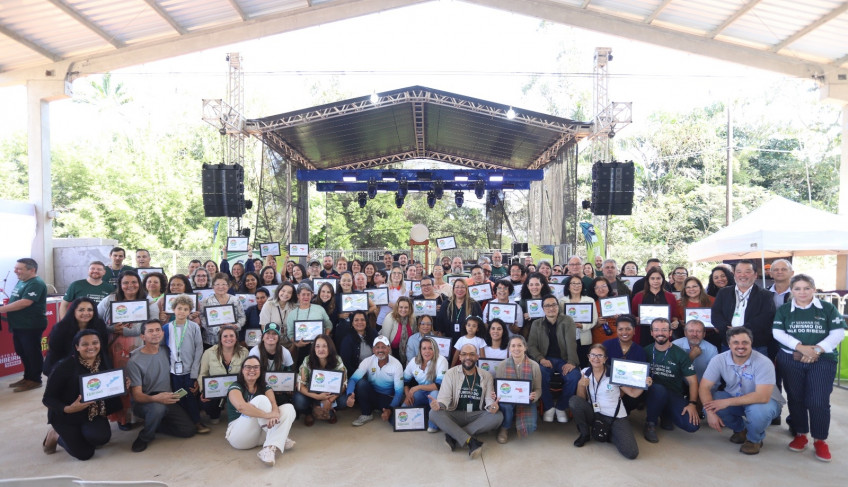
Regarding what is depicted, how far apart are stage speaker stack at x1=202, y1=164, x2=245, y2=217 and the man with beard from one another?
7237 millimetres

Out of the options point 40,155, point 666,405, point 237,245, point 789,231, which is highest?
point 40,155

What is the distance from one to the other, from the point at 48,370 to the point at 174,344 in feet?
3.17

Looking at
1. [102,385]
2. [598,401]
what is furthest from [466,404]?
[102,385]

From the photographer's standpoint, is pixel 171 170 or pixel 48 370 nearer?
pixel 48 370

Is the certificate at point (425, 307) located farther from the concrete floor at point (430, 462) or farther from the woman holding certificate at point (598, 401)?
the woman holding certificate at point (598, 401)

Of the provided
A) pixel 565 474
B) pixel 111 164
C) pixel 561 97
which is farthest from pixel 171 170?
pixel 565 474

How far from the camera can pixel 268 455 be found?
13.5 ft

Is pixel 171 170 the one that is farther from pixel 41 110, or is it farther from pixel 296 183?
pixel 41 110

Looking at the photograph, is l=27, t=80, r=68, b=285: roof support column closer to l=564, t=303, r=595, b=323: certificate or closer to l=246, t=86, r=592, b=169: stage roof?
l=246, t=86, r=592, b=169: stage roof

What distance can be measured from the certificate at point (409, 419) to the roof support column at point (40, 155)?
9779 mm

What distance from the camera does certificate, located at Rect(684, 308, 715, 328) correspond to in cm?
507

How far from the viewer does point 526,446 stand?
448 cm

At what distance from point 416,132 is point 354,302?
10.6m

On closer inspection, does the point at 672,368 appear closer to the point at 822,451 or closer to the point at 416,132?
the point at 822,451
